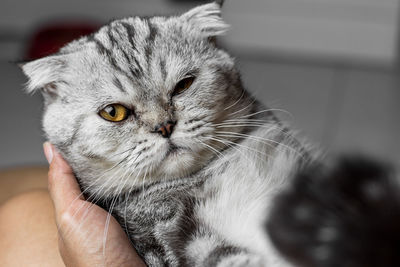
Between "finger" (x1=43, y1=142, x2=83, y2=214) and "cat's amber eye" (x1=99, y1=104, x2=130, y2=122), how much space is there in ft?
0.54

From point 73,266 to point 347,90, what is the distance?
6.53 ft

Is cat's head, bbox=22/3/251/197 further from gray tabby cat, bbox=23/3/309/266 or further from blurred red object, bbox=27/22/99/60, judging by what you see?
blurred red object, bbox=27/22/99/60

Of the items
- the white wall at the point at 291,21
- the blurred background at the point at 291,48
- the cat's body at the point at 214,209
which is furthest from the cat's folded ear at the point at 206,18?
the white wall at the point at 291,21

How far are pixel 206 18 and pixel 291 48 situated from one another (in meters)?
2.01

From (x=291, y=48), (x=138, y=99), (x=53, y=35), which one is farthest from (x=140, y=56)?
(x=291, y=48)

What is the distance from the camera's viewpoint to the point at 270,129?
1.02 metres

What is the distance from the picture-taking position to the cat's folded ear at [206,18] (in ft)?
3.49

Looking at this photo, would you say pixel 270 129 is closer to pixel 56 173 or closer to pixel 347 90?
pixel 56 173

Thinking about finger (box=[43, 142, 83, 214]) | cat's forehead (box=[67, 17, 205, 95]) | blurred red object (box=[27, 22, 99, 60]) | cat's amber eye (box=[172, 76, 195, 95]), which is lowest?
blurred red object (box=[27, 22, 99, 60])

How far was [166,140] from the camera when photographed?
0.89m

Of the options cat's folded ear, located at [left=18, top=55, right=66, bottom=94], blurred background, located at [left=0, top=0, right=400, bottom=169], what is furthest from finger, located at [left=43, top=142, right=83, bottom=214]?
blurred background, located at [left=0, top=0, right=400, bottom=169]

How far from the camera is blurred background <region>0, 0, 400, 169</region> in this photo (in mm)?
→ 2422

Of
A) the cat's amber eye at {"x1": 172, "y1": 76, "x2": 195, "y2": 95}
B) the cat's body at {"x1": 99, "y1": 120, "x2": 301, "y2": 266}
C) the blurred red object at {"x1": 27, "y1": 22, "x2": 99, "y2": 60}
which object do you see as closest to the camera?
the cat's body at {"x1": 99, "y1": 120, "x2": 301, "y2": 266}

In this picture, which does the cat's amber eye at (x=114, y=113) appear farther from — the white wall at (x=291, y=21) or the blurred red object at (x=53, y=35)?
the white wall at (x=291, y=21)
